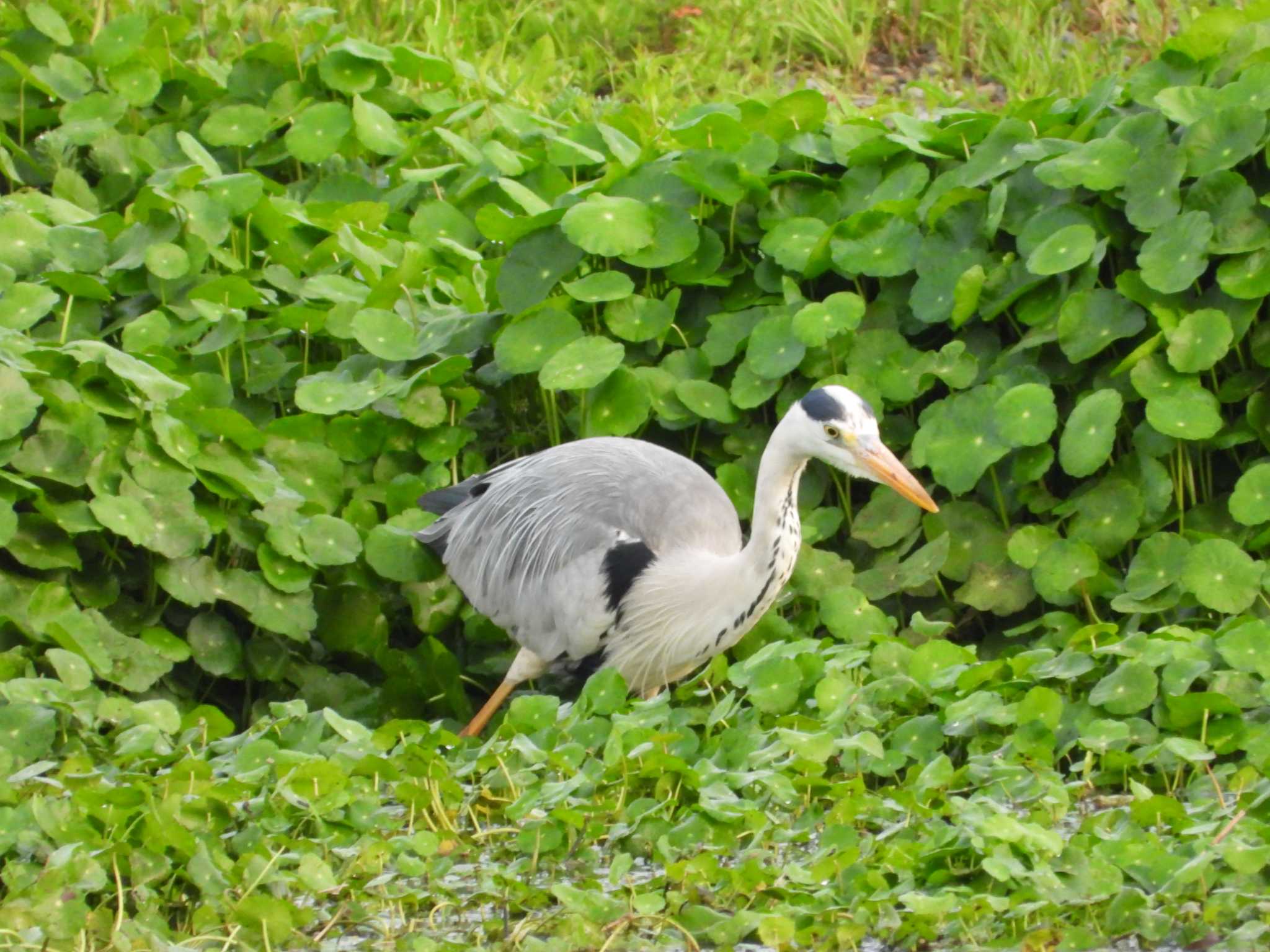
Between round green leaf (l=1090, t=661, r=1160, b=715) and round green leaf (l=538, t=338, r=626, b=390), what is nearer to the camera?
round green leaf (l=1090, t=661, r=1160, b=715)

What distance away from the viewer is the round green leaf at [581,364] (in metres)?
5.19

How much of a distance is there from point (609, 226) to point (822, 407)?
45.8 inches

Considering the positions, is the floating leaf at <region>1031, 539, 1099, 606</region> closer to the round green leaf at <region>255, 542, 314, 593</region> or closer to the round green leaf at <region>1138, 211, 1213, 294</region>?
the round green leaf at <region>1138, 211, 1213, 294</region>

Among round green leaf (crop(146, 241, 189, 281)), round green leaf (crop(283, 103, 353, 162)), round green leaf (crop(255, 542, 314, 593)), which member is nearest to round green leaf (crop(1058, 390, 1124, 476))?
round green leaf (crop(255, 542, 314, 593))

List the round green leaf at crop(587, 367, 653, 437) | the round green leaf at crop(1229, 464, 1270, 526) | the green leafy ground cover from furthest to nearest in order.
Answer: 1. the round green leaf at crop(587, 367, 653, 437)
2. the round green leaf at crop(1229, 464, 1270, 526)
3. the green leafy ground cover

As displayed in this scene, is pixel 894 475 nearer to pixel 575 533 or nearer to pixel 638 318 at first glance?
pixel 575 533

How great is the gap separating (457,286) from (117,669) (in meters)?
1.77

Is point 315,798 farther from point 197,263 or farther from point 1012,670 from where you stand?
point 197,263

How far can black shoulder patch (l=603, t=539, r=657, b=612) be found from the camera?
16.0ft

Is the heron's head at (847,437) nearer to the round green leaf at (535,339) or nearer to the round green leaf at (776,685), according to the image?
the round green leaf at (776,685)

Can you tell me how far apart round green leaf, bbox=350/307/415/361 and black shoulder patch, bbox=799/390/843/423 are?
141 cm

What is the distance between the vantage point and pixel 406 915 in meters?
3.53

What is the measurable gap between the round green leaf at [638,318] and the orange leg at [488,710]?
3.60 feet

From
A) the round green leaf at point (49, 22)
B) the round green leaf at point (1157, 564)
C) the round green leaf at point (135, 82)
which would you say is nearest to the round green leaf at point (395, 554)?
the round green leaf at point (1157, 564)
